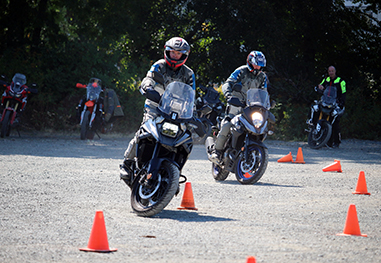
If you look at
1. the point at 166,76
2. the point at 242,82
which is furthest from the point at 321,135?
the point at 166,76

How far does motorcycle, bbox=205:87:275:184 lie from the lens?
10.1m

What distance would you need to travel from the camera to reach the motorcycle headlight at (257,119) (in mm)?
10234

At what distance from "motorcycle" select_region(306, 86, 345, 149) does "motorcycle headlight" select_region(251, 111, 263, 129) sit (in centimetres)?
799

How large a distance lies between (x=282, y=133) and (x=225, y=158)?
12360 mm

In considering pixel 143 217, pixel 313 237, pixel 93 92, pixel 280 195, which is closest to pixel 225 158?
pixel 280 195

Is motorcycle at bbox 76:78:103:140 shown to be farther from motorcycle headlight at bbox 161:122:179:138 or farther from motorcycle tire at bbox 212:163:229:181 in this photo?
motorcycle headlight at bbox 161:122:179:138

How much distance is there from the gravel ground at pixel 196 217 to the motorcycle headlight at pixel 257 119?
38.3 inches

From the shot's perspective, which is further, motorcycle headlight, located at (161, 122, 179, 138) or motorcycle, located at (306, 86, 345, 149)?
motorcycle, located at (306, 86, 345, 149)

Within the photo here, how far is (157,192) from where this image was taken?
6844 millimetres

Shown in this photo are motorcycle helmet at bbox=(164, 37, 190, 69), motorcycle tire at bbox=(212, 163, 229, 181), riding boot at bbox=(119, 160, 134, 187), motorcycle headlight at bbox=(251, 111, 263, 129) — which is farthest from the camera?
motorcycle tire at bbox=(212, 163, 229, 181)

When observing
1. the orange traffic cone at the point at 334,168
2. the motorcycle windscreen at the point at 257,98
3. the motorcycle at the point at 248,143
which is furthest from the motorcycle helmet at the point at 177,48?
the orange traffic cone at the point at 334,168

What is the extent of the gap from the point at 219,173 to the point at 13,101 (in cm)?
990

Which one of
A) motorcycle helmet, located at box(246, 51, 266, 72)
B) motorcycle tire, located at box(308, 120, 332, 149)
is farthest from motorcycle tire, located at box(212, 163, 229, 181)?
motorcycle tire, located at box(308, 120, 332, 149)

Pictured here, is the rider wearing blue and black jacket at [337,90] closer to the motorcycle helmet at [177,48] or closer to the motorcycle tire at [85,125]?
the motorcycle tire at [85,125]
